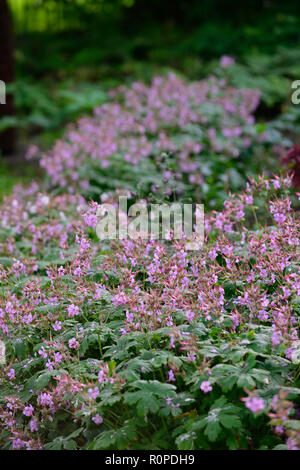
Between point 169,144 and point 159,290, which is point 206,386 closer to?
point 159,290

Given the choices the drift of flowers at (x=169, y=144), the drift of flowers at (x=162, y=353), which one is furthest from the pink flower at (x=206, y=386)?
the drift of flowers at (x=169, y=144)

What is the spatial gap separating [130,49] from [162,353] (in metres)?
10.0

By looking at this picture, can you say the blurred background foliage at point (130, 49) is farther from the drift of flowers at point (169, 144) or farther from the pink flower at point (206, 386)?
the pink flower at point (206, 386)

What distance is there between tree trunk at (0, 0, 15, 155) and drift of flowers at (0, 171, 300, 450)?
6424mm

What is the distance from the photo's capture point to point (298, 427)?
2.31m

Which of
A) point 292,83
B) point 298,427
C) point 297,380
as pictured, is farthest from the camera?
point 292,83

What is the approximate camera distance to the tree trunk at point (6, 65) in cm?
899

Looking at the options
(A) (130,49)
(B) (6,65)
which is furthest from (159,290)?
(A) (130,49)

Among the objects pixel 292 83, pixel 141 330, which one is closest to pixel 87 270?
pixel 141 330

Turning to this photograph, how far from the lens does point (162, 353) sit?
2666mm

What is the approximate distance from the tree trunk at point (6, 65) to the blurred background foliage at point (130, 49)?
181 mm

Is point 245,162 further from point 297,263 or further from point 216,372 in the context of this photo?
point 216,372

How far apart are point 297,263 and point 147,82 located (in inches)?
306

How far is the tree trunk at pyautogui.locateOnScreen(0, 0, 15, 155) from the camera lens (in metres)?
8.99
